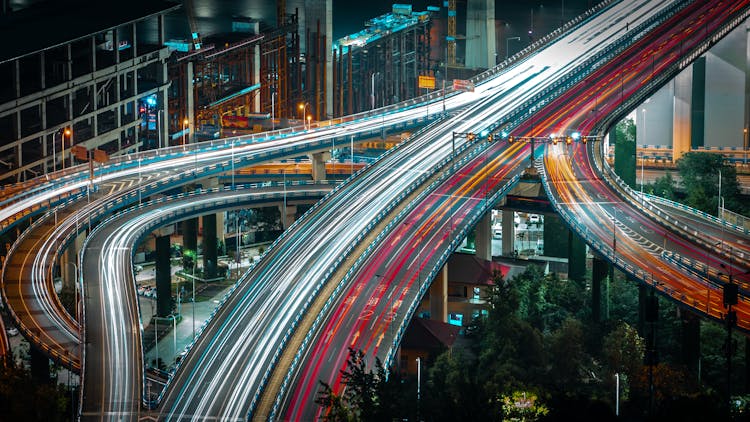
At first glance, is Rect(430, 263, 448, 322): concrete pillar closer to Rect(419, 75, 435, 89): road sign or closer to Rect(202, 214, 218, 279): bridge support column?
Rect(202, 214, 218, 279): bridge support column

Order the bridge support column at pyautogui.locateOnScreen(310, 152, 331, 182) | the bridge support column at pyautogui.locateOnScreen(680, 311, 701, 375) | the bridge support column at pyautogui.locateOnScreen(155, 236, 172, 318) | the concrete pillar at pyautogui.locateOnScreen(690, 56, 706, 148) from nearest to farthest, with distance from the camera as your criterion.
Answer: the bridge support column at pyautogui.locateOnScreen(680, 311, 701, 375), the bridge support column at pyautogui.locateOnScreen(155, 236, 172, 318), the bridge support column at pyautogui.locateOnScreen(310, 152, 331, 182), the concrete pillar at pyautogui.locateOnScreen(690, 56, 706, 148)

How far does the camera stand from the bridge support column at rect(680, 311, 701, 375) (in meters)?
68.4

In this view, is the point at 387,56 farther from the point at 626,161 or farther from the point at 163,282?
the point at 163,282

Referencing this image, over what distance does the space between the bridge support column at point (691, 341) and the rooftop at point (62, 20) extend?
6516cm

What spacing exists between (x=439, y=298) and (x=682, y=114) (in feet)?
171

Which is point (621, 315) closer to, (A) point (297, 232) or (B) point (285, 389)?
(A) point (297, 232)

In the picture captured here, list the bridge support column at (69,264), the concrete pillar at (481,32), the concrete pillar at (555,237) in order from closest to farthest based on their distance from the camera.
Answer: the bridge support column at (69,264) → the concrete pillar at (555,237) → the concrete pillar at (481,32)

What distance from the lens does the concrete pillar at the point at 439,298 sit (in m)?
85.3

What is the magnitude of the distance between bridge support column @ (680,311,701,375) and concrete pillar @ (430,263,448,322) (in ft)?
69.5

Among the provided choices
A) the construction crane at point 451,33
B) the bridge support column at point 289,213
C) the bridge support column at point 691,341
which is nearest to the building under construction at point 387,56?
the construction crane at point 451,33

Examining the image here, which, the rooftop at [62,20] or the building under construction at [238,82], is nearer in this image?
the rooftop at [62,20]

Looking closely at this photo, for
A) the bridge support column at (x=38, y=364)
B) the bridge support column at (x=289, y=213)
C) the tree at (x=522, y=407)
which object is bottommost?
the tree at (x=522, y=407)

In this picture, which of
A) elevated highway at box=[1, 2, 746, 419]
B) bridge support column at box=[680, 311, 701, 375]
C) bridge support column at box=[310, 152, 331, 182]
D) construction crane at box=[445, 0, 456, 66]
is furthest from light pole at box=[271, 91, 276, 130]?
bridge support column at box=[680, 311, 701, 375]

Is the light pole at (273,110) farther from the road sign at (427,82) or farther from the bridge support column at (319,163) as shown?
the bridge support column at (319,163)
